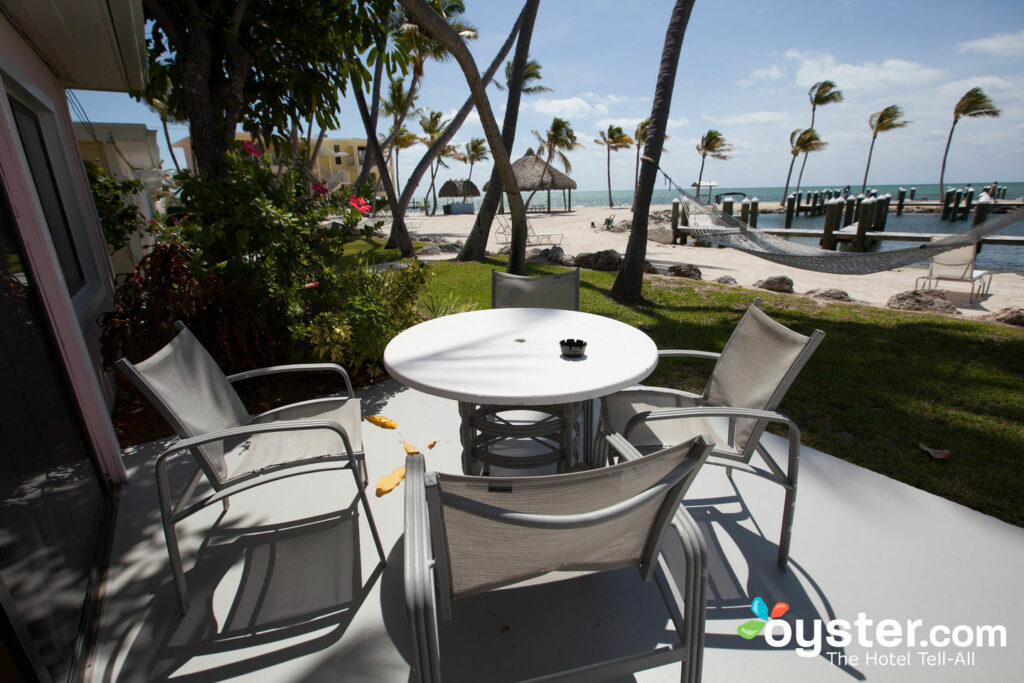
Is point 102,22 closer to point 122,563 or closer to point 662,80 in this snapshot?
point 122,563

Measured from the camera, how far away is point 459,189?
29844 millimetres

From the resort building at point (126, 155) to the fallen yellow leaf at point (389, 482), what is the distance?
6.89m

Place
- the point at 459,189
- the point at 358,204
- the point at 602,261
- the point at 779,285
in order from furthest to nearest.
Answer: the point at 459,189 < the point at 602,261 < the point at 779,285 < the point at 358,204

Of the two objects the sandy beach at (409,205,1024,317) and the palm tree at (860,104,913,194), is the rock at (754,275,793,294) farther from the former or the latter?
the palm tree at (860,104,913,194)

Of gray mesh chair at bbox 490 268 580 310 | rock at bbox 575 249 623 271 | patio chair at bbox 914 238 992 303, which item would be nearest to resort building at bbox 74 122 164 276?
gray mesh chair at bbox 490 268 580 310

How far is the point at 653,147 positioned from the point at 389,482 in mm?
5067

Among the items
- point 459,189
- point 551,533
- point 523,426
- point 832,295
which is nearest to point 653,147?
point 832,295

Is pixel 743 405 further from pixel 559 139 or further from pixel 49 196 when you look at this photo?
pixel 559 139

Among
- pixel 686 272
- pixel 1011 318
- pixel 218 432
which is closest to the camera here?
pixel 218 432

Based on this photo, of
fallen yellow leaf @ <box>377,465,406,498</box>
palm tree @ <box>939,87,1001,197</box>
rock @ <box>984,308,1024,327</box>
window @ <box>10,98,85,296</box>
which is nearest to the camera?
fallen yellow leaf @ <box>377,465,406,498</box>

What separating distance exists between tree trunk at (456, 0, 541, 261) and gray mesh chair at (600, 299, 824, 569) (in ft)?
11.1

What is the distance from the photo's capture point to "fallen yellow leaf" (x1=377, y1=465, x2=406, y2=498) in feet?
7.51

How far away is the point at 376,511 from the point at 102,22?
3.14 metres

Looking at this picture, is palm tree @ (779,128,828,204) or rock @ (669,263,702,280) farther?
palm tree @ (779,128,828,204)
